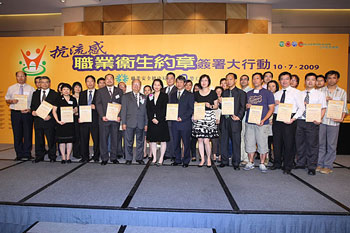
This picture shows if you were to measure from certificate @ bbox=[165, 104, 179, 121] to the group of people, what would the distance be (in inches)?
3.3

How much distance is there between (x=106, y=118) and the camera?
3.75m

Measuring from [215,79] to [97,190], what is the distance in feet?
13.0

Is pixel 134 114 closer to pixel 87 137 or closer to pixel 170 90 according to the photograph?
pixel 170 90

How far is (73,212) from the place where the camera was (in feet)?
7.23

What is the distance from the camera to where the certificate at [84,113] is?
379 cm

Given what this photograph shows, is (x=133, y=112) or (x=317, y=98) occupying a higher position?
(x=317, y=98)

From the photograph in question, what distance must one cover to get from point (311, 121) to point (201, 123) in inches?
69.1

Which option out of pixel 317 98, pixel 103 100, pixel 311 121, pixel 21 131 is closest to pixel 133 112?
pixel 103 100

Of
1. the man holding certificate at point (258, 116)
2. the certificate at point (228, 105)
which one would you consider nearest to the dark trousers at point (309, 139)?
the man holding certificate at point (258, 116)

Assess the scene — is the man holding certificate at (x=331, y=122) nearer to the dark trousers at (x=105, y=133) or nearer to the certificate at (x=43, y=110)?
the dark trousers at (x=105, y=133)

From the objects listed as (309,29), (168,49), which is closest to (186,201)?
(168,49)

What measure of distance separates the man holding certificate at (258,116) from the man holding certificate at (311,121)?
55 cm

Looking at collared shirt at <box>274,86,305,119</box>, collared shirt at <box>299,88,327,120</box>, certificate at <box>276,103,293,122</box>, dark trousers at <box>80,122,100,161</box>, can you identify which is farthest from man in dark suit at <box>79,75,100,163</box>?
collared shirt at <box>299,88,327,120</box>

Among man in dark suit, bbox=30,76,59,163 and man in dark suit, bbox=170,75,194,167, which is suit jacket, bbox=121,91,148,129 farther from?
man in dark suit, bbox=30,76,59,163
